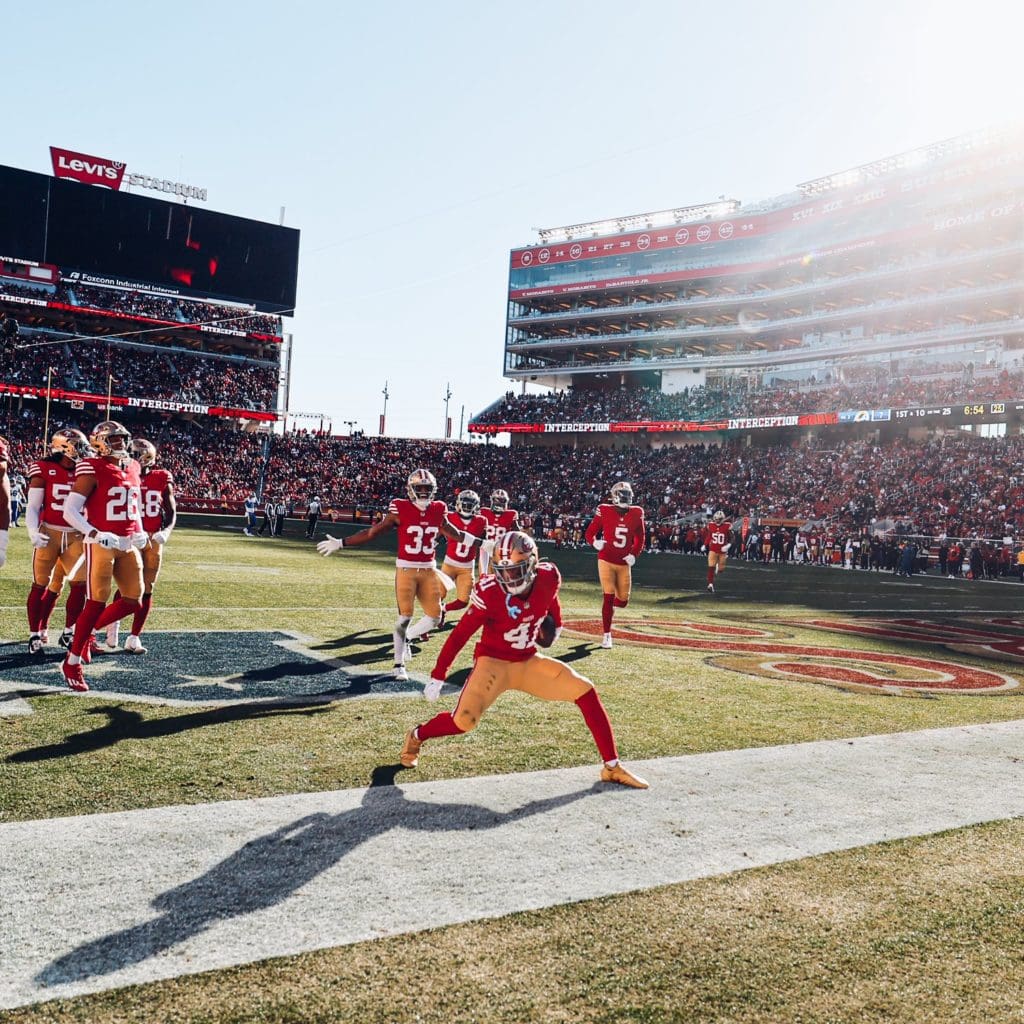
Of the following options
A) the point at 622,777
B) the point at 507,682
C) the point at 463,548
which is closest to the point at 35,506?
the point at 463,548

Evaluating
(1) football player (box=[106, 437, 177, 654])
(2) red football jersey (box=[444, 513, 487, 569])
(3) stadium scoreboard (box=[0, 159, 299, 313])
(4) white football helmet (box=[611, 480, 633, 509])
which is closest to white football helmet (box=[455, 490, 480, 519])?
(2) red football jersey (box=[444, 513, 487, 569])

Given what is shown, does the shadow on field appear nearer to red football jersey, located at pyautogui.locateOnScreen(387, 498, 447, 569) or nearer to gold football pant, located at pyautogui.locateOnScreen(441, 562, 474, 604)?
red football jersey, located at pyautogui.locateOnScreen(387, 498, 447, 569)

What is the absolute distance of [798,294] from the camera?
5556 centimetres

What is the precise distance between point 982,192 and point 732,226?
50.2ft

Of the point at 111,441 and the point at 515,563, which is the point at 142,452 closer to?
the point at 111,441

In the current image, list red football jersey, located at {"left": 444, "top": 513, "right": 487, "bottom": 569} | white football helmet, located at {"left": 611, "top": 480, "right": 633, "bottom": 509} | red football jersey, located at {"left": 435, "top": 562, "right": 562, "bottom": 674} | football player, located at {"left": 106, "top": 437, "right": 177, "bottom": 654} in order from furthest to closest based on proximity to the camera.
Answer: white football helmet, located at {"left": 611, "top": 480, "right": 633, "bottom": 509} → red football jersey, located at {"left": 444, "top": 513, "right": 487, "bottom": 569} → football player, located at {"left": 106, "top": 437, "right": 177, "bottom": 654} → red football jersey, located at {"left": 435, "top": 562, "right": 562, "bottom": 674}

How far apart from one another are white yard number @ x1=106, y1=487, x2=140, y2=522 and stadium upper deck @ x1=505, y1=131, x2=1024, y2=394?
157 feet

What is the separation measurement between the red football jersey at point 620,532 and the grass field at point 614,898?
3.63 ft

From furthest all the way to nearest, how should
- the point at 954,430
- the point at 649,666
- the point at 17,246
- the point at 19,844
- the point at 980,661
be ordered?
the point at 17,246, the point at 954,430, the point at 980,661, the point at 649,666, the point at 19,844

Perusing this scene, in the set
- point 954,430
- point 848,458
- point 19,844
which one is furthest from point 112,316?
point 19,844

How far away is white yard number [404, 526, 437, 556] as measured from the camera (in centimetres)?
891

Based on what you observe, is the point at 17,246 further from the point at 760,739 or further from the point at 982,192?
the point at 760,739

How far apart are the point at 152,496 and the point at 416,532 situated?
2.89m

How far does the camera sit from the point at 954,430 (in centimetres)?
4719
